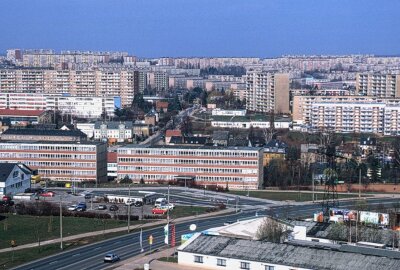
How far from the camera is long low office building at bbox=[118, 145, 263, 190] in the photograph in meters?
23.6

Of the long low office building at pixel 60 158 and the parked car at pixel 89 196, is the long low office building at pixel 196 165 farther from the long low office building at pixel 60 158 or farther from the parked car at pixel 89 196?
the parked car at pixel 89 196

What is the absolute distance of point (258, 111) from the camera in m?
46.6

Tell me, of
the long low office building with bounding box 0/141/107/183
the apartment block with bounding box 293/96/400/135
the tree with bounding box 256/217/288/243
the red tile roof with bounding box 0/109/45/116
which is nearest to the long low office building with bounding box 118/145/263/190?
the long low office building with bounding box 0/141/107/183

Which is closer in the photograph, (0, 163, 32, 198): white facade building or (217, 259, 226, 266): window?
(217, 259, 226, 266): window

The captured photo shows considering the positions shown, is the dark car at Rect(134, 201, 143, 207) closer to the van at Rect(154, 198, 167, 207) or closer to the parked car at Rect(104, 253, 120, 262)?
the van at Rect(154, 198, 167, 207)

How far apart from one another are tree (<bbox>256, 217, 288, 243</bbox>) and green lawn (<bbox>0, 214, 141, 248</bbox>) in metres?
3.99

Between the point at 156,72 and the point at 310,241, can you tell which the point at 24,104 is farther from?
the point at 310,241

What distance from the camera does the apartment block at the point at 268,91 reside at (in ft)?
147

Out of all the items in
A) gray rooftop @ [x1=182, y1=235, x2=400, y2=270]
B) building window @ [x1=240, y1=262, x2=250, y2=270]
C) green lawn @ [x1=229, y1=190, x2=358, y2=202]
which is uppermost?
gray rooftop @ [x1=182, y1=235, x2=400, y2=270]

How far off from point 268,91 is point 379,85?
638cm

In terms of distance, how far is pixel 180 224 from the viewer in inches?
669

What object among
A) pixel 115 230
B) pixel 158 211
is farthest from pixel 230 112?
pixel 115 230

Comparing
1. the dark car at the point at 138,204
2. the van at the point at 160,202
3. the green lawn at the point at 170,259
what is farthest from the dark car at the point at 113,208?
the green lawn at the point at 170,259

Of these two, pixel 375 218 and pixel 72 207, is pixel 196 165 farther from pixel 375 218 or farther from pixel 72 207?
pixel 375 218
